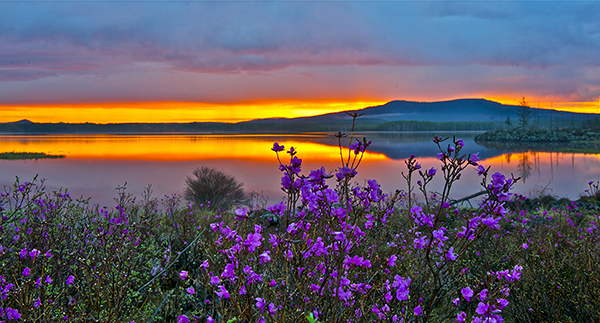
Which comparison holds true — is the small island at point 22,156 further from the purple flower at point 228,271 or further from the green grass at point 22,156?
the purple flower at point 228,271

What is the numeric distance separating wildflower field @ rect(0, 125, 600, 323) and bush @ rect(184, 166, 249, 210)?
22.2ft

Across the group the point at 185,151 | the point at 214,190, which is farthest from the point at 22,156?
the point at 214,190

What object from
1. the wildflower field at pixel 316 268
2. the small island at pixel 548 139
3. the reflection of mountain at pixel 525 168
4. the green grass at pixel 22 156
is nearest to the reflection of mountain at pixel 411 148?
the reflection of mountain at pixel 525 168

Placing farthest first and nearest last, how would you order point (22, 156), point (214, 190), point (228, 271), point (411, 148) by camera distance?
point (411, 148) → point (22, 156) → point (214, 190) → point (228, 271)

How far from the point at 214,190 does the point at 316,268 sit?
10.8 m

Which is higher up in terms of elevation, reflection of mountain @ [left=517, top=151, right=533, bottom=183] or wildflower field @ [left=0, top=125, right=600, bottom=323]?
wildflower field @ [left=0, top=125, right=600, bottom=323]

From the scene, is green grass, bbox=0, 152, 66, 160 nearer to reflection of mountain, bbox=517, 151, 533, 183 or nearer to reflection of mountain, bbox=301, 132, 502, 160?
reflection of mountain, bbox=301, 132, 502, 160

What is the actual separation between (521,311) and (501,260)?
5.78ft

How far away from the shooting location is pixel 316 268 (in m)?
2.34

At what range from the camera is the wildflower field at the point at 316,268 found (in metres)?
1.87

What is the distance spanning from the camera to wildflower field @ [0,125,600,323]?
1.87 meters

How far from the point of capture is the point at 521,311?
3.59 metres

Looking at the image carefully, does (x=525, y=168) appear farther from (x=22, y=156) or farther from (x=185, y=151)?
(x=22, y=156)

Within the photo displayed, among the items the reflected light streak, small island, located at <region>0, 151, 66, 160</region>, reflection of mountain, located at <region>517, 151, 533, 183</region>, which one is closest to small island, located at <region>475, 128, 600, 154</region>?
reflection of mountain, located at <region>517, 151, 533, 183</region>
